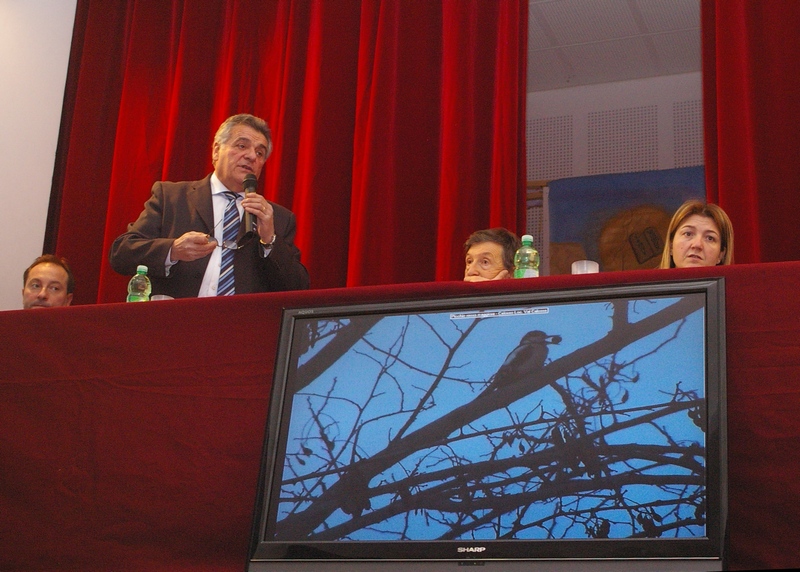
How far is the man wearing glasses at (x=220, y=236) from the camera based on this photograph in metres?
2.18

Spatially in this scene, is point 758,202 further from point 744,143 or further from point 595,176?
point 595,176

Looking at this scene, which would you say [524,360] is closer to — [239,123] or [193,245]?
[193,245]

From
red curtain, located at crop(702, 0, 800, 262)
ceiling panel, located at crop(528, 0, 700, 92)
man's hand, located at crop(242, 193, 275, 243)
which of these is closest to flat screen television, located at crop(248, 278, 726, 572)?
man's hand, located at crop(242, 193, 275, 243)

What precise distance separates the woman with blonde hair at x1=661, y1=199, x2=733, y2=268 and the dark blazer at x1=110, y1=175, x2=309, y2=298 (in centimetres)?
94

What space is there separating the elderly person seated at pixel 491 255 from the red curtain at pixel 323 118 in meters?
0.44

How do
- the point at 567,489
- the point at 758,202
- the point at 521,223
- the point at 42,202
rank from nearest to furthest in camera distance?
the point at 567,489 < the point at 758,202 < the point at 521,223 < the point at 42,202

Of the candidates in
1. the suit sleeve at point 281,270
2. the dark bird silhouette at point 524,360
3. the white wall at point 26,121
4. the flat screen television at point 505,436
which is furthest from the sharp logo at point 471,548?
the white wall at point 26,121

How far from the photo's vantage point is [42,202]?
12.2 ft

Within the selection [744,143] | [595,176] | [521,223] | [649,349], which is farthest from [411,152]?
[649,349]

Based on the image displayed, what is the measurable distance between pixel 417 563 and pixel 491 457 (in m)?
0.14

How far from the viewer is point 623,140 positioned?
16.9 feet

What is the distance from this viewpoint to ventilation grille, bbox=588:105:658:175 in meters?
5.07

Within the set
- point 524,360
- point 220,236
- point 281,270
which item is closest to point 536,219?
point 220,236

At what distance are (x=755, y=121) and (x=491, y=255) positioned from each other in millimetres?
1016
